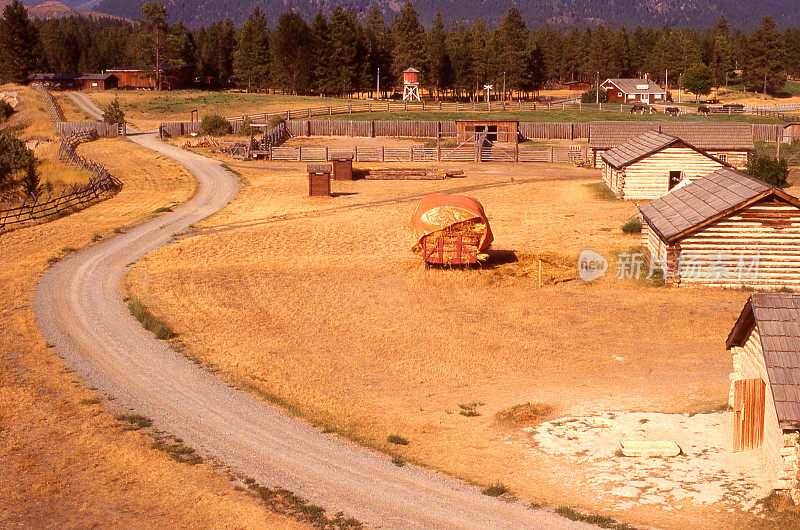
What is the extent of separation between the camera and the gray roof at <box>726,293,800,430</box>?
1306 centimetres

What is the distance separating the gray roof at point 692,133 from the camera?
49.3 metres

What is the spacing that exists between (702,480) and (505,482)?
3.32 metres

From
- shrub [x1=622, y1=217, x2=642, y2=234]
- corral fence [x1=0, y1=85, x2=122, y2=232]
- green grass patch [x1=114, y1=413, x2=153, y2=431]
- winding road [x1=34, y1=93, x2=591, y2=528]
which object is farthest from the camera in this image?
corral fence [x1=0, y1=85, x2=122, y2=232]

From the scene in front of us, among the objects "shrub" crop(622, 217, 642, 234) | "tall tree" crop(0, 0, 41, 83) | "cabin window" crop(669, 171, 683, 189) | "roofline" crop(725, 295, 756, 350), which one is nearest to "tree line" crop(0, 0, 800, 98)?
"tall tree" crop(0, 0, 41, 83)

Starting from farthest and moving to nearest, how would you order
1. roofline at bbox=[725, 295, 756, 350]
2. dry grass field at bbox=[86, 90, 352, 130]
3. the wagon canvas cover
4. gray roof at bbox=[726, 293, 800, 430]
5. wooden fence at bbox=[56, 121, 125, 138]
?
dry grass field at bbox=[86, 90, 352, 130]
wooden fence at bbox=[56, 121, 125, 138]
the wagon canvas cover
roofline at bbox=[725, 295, 756, 350]
gray roof at bbox=[726, 293, 800, 430]

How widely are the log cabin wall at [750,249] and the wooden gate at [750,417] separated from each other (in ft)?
41.2

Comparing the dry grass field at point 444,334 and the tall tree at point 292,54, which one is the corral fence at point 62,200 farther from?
the tall tree at point 292,54

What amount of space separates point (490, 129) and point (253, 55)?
62823 millimetres

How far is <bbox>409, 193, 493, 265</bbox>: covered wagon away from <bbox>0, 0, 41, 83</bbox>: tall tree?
10326 cm

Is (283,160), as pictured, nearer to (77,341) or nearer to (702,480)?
(77,341)

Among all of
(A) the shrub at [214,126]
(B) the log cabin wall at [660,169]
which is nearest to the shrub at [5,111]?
(A) the shrub at [214,126]

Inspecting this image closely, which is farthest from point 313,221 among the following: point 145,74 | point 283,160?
point 145,74

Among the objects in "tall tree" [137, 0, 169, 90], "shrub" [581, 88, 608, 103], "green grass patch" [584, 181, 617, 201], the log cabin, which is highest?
"tall tree" [137, 0, 169, 90]

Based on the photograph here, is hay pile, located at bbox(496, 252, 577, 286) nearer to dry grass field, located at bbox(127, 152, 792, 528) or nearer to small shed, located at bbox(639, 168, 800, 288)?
dry grass field, located at bbox(127, 152, 792, 528)
